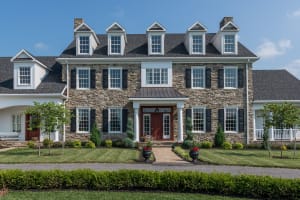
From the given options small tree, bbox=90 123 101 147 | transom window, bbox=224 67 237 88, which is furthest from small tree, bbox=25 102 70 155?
transom window, bbox=224 67 237 88

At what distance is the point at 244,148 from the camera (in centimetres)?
2281

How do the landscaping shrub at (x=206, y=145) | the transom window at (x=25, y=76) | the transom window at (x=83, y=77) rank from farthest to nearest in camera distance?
the transom window at (x=83, y=77)
the transom window at (x=25, y=76)
the landscaping shrub at (x=206, y=145)

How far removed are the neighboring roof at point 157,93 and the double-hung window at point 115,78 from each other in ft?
6.27

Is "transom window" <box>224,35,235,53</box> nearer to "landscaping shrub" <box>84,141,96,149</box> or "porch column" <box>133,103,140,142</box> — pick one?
"porch column" <box>133,103,140,142</box>

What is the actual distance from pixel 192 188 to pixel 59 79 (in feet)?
64.4

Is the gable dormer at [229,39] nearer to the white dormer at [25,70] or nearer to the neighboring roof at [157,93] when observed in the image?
the neighboring roof at [157,93]

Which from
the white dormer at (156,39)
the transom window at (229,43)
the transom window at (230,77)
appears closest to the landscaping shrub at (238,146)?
the transom window at (230,77)

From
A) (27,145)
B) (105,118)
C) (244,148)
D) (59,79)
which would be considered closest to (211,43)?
(244,148)

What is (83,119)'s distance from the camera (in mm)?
24828

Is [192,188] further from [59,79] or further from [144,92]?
[59,79]

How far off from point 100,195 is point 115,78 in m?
16.9

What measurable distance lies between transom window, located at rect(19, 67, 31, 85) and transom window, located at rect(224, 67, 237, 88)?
16732 millimetres

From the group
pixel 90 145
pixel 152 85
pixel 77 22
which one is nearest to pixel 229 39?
pixel 152 85

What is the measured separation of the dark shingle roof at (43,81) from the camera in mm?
23719
